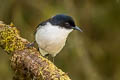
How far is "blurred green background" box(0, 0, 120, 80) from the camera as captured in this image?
8.12 metres

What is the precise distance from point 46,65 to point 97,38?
4.59m

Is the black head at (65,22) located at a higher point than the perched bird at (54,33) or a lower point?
higher

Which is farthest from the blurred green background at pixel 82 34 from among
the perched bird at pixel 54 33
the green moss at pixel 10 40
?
the green moss at pixel 10 40

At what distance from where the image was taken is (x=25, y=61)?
4980 millimetres

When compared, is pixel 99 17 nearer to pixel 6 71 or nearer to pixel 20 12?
pixel 20 12

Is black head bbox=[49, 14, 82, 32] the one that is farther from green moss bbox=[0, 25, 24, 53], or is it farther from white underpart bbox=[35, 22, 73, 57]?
green moss bbox=[0, 25, 24, 53]

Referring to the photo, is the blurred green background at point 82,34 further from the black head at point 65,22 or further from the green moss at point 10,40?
the green moss at point 10,40

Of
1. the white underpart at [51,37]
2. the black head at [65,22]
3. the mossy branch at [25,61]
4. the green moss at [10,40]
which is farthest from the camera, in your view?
the black head at [65,22]

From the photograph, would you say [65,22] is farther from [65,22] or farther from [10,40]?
[10,40]

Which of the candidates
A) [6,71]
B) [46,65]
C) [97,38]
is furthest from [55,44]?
[97,38]

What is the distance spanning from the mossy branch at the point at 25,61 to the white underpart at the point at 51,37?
1.55ft

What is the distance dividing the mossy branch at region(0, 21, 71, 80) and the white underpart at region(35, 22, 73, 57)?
472 mm

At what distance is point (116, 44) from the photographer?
29.2 ft

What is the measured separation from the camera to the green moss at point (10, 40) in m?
5.25
